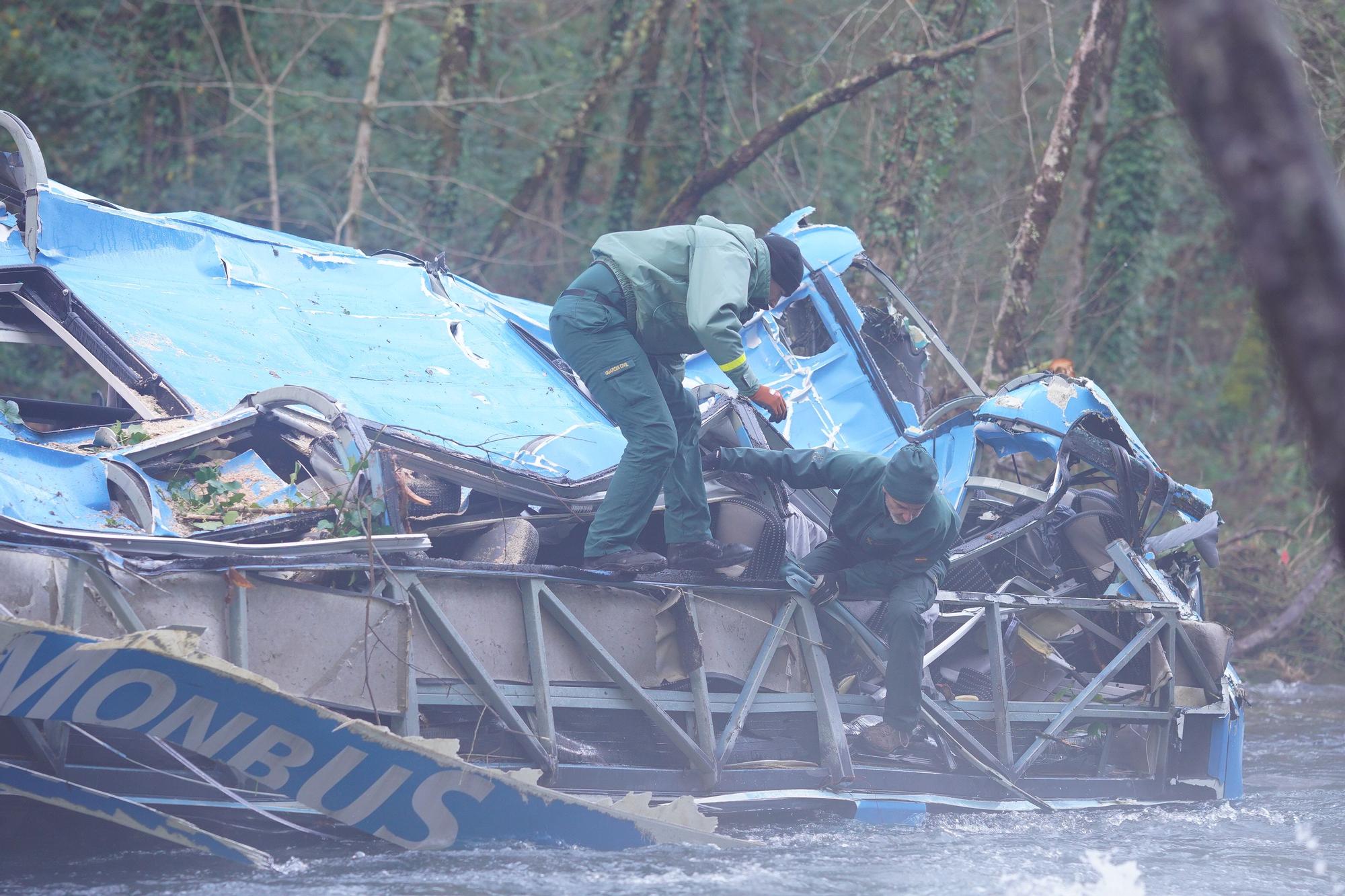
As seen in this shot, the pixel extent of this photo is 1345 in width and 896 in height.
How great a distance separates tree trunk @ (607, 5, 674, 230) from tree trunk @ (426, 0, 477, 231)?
2089mm

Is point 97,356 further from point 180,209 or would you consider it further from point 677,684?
point 180,209

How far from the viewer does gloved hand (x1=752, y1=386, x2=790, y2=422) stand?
18.2 ft

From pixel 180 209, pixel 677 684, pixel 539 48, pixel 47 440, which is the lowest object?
pixel 677 684

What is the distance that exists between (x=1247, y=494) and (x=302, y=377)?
14432 millimetres

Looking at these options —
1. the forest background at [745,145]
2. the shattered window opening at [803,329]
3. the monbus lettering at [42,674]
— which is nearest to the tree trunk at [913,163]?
the forest background at [745,145]

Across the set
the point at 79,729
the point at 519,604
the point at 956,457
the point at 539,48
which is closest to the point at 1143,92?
the point at 539,48

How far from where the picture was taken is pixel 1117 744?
26.0 feet

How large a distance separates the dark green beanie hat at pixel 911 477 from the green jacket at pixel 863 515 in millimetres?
179

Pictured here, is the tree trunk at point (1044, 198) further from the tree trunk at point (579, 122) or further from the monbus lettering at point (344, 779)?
the monbus lettering at point (344, 779)

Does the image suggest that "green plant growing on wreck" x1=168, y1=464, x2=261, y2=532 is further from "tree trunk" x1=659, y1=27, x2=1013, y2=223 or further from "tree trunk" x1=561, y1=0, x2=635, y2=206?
"tree trunk" x1=561, y1=0, x2=635, y2=206

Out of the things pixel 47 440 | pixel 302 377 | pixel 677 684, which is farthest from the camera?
pixel 302 377

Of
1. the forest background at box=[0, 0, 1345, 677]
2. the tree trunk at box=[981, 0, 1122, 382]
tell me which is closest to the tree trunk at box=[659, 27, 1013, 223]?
the forest background at box=[0, 0, 1345, 677]

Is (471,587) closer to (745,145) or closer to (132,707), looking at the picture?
(132,707)

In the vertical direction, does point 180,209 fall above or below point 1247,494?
above
